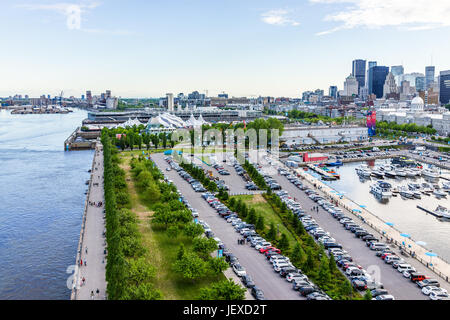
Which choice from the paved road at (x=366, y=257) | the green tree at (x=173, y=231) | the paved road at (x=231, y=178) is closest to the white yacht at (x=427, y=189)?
the paved road at (x=366, y=257)

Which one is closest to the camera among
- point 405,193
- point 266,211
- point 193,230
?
point 193,230

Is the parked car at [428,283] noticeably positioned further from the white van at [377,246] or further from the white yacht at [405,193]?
the white yacht at [405,193]

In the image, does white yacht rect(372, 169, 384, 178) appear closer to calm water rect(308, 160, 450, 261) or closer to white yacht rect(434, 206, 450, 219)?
calm water rect(308, 160, 450, 261)

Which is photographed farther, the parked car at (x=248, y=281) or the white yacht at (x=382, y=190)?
the white yacht at (x=382, y=190)

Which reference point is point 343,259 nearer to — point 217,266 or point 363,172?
point 217,266

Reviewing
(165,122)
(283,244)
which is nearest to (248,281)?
(283,244)
